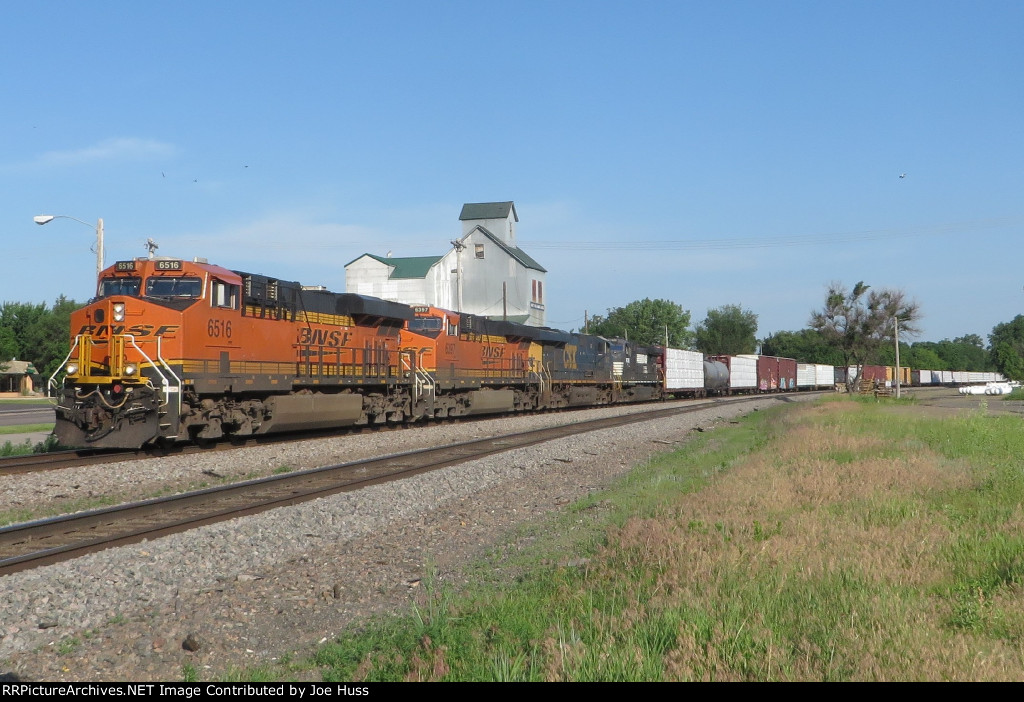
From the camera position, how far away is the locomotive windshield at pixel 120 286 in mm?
16406

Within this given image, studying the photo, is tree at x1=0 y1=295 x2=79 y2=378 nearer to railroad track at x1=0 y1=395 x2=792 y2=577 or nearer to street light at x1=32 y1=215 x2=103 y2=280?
street light at x1=32 y1=215 x2=103 y2=280

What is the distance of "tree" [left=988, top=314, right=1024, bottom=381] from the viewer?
46.8 m

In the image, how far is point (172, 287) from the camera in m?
16.4

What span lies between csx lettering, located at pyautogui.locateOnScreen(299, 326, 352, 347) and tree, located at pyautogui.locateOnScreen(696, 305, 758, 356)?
109 meters

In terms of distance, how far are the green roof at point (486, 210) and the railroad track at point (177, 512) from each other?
194ft

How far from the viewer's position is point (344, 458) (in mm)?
17000

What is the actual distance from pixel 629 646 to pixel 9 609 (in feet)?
16.3

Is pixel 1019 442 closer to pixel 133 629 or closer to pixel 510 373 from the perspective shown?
pixel 133 629

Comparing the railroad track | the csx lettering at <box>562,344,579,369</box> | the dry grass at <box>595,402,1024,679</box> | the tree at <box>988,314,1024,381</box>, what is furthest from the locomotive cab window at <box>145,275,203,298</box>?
the tree at <box>988,314,1024,381</box>

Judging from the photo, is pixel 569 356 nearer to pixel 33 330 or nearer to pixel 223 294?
pixel 223 294

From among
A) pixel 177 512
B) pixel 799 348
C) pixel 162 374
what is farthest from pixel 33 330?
pixel 799 348

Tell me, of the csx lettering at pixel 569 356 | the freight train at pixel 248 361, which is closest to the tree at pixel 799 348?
the csx lettering at pixel 569 356

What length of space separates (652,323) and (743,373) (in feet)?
193

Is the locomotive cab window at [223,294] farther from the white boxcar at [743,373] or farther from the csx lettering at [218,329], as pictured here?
the white boxcar at [743,373]
